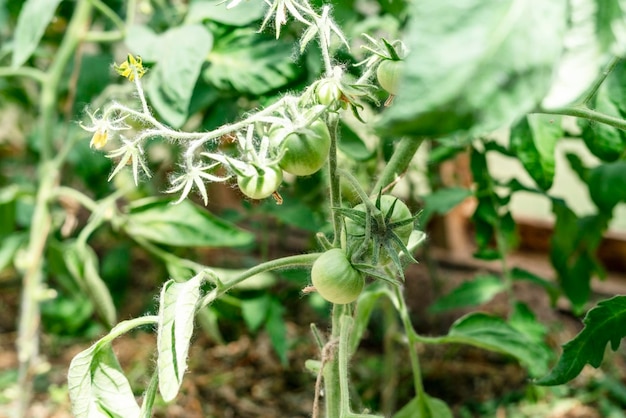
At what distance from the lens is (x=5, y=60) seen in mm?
1130

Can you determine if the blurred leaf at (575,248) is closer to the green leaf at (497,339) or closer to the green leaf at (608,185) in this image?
the green leaf at (608,185)

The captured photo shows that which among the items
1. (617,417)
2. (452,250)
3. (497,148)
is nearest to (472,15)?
(497,148)

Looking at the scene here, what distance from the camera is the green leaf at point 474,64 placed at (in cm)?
26

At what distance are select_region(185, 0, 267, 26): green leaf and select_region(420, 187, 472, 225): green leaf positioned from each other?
1.12ft

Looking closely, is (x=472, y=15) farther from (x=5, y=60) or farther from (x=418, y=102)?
(x=5, y=60)

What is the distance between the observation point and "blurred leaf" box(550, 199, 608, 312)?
958 mm

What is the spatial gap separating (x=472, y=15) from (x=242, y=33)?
0.53 m

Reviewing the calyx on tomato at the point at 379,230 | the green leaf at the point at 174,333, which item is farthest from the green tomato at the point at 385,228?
the green leaf at the point at 174,333

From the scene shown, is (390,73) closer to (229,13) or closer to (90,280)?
(229,13)

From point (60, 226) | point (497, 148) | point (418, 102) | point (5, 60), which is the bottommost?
point (60, 226)

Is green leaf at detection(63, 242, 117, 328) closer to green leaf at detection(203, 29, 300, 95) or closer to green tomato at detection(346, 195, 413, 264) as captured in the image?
green leaf at detection(203, 29, 300, 95)

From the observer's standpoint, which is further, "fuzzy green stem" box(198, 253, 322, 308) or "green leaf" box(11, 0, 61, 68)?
"green leaf" box(11, 0, 61, 68)

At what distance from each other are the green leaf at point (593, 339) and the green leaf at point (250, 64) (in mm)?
380

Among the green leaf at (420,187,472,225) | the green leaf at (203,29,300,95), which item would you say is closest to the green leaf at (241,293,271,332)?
the green leaf at (420,187,472,225)
